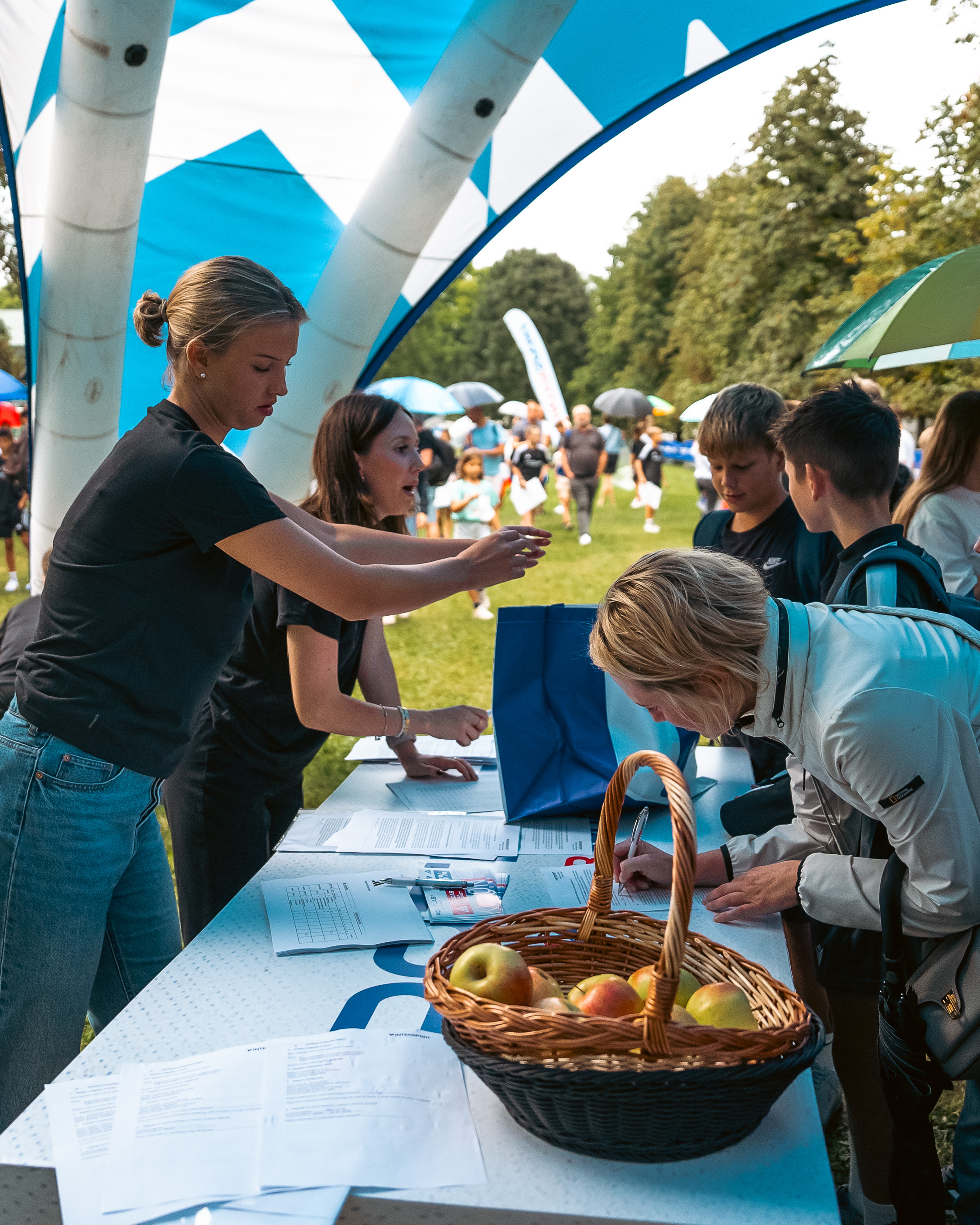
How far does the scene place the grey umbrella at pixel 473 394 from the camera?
14.9 meters

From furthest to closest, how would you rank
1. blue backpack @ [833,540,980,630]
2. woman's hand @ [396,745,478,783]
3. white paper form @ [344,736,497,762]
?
white paper form @ [344,736,497,762], woman's hand @ [396,745,478,783], blue backpack @ [833,540,980,630]

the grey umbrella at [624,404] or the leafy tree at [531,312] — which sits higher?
the leafy tree at [531,312]

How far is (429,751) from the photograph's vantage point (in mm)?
2734

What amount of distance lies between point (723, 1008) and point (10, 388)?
10766 mm

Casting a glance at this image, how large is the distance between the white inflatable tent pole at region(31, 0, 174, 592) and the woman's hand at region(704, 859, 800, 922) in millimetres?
2102

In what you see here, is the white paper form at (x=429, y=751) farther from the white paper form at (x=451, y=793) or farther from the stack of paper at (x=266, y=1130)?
the stack of paper at (x=266, y=1130)

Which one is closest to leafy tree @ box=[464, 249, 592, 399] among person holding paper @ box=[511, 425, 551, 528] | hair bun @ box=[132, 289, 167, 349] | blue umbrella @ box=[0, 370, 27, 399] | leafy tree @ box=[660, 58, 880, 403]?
leafy tree @ box=[660, 58, 880, 403]

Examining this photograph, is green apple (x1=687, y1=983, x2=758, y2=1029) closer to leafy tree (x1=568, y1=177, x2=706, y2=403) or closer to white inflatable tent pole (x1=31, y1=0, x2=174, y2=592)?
white inflatable tent pole (x1=31, y1=0, x2=174, y2=592)

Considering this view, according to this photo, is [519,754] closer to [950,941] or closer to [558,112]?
[950,941]

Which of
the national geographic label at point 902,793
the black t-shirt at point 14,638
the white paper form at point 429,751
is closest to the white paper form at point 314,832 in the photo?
the white paper form at point 429,751

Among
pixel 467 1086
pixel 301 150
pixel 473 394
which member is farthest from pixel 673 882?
pixel 473 394

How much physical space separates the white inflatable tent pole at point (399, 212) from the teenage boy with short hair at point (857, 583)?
65.0 inches

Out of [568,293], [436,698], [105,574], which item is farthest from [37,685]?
[568,293]

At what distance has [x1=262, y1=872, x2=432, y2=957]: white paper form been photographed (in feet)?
5.04
